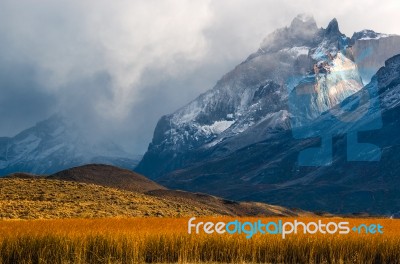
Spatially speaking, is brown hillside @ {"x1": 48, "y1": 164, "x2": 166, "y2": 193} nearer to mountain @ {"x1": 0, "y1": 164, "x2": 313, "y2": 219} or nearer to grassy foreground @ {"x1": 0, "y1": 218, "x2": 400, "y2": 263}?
mountain @ {"x1": 0, "y1": 164, "x2": 313, "y2": 219}

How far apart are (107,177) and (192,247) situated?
136458 mm

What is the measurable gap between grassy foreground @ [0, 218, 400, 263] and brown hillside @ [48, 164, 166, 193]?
121316 millimetres

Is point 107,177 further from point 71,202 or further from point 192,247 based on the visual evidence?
point 192,247

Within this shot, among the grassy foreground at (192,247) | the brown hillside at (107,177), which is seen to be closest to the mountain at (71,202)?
the grassy foreground at (192,247)

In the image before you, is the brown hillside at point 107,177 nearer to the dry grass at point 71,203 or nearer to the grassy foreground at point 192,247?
the dry grass at point 71,203

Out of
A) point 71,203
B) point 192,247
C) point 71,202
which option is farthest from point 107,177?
point 192,247

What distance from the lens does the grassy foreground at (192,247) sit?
98.1ft

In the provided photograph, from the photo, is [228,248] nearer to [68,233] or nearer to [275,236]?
[275,236]

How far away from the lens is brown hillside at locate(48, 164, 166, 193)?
156 m

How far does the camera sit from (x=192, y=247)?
1198 inches

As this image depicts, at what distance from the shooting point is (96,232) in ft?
105

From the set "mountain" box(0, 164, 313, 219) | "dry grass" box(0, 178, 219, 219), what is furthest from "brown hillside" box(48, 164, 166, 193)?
"dry grass" box(0, 178, 219, 219)

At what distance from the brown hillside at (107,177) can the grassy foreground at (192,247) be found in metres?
121

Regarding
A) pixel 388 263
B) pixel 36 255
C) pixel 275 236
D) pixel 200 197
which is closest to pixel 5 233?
pixel 36 255
